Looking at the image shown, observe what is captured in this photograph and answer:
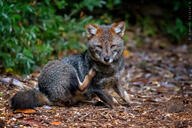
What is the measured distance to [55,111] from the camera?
572cm

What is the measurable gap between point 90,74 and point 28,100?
130cm

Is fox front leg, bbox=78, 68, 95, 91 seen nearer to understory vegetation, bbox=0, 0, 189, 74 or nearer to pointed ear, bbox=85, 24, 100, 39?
pointed ear, bbox=85, 24, 100, 39

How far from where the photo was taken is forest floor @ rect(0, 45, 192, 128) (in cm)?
518

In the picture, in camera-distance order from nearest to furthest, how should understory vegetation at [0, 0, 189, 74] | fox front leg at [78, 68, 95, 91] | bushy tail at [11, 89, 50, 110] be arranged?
bushy tail at [11, 89, 50, 110], fox front leg at [78, 68, 95, 91], understory vegetation at [0, 0, 189, 74]

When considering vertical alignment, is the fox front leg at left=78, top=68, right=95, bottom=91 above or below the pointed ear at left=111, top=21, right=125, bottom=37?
below

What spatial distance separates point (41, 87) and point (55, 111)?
72 centimetres

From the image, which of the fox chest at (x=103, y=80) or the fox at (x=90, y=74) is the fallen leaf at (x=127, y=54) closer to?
the fox at (x=90, y=74)

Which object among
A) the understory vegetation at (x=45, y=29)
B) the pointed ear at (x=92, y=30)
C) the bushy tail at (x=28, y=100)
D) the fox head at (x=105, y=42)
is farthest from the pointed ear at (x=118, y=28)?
the bushy tail at (x=28, y=100)

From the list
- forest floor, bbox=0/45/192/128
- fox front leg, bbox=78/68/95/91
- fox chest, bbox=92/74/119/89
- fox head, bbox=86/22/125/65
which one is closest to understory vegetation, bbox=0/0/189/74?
forest floor, bbox=0/45/192/128

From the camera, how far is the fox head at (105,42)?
6.09 m

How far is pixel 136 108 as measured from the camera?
20.1ft

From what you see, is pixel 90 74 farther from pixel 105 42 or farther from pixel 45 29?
pixel 45 29

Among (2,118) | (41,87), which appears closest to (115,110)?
(41,87)

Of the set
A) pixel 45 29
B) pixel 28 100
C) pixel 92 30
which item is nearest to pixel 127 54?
pixel 45 29
